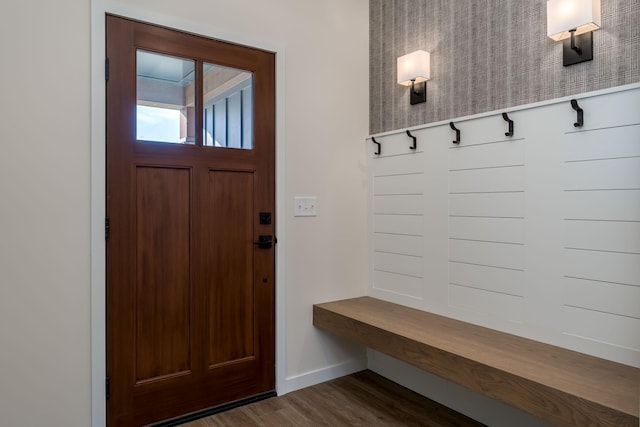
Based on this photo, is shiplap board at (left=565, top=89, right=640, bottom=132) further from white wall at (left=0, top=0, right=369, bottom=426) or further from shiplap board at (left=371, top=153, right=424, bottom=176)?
white wall at (left=0, top=0, right=369, bottom=426)

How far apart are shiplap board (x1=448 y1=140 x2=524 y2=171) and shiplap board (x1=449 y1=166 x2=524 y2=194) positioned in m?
0.03

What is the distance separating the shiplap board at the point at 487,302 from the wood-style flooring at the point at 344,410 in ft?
2.07

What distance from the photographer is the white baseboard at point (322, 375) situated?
2.65 meters

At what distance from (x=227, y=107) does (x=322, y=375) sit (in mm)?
1885

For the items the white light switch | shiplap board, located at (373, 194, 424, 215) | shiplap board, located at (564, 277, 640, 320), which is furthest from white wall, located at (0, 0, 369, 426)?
shiplap board, located at (564, 277, 640, 320)

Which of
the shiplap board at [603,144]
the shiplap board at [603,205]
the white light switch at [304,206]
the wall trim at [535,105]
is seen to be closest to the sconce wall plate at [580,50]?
the wall trim at [535,105]

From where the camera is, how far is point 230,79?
2441 millimetres

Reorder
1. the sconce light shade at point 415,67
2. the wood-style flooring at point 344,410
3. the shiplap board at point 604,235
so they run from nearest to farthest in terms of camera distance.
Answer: the shiplap board at point 604,235 → the wood-style flooring at point 344,410 → the sconce light shade at point 415,67

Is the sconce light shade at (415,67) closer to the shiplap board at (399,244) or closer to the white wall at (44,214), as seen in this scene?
the shiplap board at (399,244)

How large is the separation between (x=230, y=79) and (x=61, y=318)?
157 cm

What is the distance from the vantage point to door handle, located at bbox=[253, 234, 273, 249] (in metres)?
2.53

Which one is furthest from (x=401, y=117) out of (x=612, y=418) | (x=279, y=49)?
(x=612, y=418)

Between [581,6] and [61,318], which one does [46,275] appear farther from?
[581,6]

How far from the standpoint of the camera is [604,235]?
1766mm
